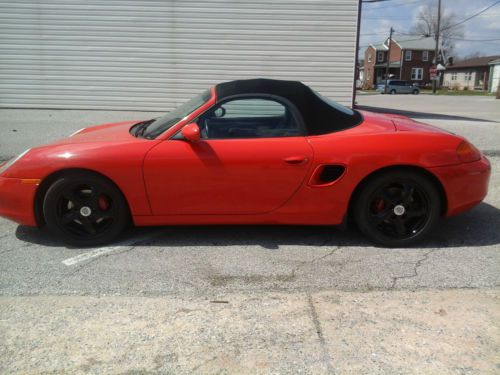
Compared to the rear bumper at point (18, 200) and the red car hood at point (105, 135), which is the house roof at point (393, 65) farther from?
the rear bumper at point (18, 200)

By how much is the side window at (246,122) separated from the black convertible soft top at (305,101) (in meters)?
0.08

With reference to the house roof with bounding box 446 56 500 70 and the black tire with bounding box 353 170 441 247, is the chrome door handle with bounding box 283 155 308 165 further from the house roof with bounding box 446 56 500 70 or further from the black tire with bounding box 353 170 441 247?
the house roof with bounding box 446 56 500 70

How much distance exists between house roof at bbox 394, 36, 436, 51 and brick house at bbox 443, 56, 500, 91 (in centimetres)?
453

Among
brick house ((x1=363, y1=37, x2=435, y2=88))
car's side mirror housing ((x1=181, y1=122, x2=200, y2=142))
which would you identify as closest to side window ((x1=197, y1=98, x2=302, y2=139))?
car's side mirror housing ((x1=181, y1=122, x2=200, y2=142))

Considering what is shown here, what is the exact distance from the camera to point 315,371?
2.27 metres

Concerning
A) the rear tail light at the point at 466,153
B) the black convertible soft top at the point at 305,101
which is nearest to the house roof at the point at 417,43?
the rear tail light at the point at 466,153

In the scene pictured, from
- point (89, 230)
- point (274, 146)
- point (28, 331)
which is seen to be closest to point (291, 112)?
point (274, 146)

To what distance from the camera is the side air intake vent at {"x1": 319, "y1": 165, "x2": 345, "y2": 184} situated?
11.9ft

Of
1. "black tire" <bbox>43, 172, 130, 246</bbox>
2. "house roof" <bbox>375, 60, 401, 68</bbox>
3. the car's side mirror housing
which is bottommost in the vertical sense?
"black tire" <bbox>43, 172, 130, 246</bbox>

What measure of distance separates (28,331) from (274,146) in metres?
2.12

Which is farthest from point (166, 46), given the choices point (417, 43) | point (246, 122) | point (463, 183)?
point (417, 43)

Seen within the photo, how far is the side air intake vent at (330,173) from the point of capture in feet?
11.9

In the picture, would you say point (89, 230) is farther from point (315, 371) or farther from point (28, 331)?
point (315, 371)

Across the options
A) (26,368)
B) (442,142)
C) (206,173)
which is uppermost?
(442,142)
